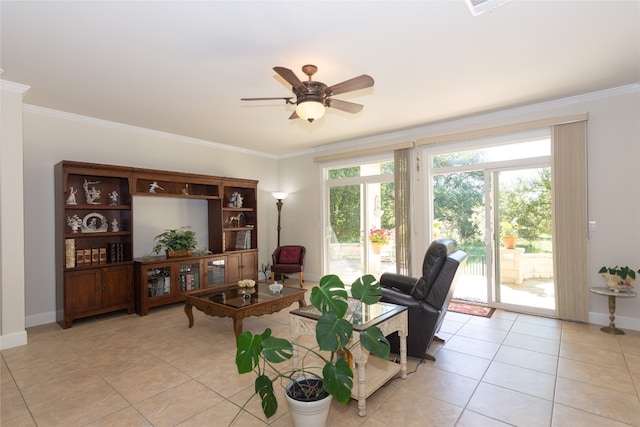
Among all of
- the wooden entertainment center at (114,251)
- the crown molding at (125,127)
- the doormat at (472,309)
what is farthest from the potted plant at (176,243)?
the doormat at (472,309)

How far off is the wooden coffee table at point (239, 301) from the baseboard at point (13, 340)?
1619 mm

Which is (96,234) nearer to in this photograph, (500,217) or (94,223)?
(94,223)

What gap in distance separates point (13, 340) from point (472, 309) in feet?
17.9

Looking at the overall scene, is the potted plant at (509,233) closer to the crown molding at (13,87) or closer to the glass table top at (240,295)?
the glass table top at (240,295)

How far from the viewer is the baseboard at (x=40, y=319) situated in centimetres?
397

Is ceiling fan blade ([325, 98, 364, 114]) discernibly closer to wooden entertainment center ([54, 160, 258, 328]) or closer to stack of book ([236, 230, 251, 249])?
wooden entertainment center ([54, 160, 258, 328])

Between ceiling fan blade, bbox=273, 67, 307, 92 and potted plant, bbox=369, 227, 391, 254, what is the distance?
11.7 ft

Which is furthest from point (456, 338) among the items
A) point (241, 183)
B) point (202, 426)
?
point (241, 183)

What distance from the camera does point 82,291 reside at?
158 inches

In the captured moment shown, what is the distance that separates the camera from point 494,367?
2814 mm

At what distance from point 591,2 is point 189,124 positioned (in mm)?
4620

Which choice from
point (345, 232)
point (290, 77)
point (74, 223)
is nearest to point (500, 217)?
point (345, 232)

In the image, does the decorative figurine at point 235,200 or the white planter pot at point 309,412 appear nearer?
the white planter pot at point 309,412

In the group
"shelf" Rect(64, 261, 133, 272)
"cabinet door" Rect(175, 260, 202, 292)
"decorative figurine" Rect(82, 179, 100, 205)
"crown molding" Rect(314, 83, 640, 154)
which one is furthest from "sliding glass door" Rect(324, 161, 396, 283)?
"decorative figurine" Rect(82, 179, 100, 205)
